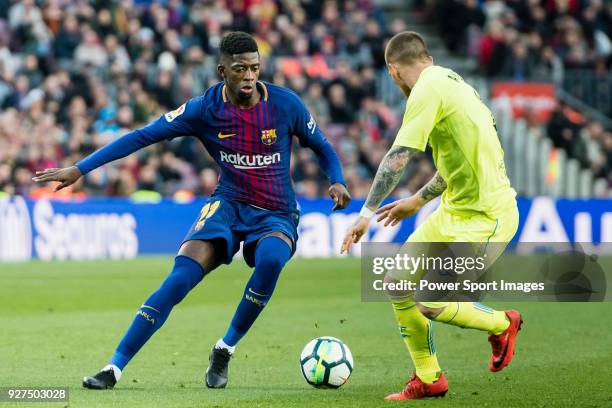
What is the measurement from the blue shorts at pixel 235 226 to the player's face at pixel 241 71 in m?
0.78

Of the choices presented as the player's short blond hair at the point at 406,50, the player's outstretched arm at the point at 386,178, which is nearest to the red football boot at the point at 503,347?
the player's outstretched arm at the point at 386,178

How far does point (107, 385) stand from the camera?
7.86 metres

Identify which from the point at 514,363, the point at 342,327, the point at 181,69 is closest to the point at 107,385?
the point at 514,363

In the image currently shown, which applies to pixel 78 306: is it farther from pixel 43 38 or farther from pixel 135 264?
pixel 43 38

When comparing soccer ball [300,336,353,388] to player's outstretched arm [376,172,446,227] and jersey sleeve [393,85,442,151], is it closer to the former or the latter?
player's outstretched arm [376,172,446,227]

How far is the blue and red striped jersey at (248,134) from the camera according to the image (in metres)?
8.43

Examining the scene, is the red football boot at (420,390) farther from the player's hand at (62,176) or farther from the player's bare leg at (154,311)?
the player's hand at (62,176)

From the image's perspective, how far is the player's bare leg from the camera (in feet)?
25.8

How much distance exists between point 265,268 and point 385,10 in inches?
865

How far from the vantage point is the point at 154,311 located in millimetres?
8000

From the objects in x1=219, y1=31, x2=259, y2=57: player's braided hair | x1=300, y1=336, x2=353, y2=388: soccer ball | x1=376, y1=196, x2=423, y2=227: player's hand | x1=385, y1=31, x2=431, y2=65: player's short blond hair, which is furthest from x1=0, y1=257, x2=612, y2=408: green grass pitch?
x1=219, y1=31, x2=259, y2=57: player's braided hair

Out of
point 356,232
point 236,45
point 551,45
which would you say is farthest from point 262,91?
point 551,45

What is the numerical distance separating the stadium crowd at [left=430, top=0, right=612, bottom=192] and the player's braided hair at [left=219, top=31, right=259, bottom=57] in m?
17.3

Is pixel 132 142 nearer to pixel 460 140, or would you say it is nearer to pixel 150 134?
pixel 150 134
